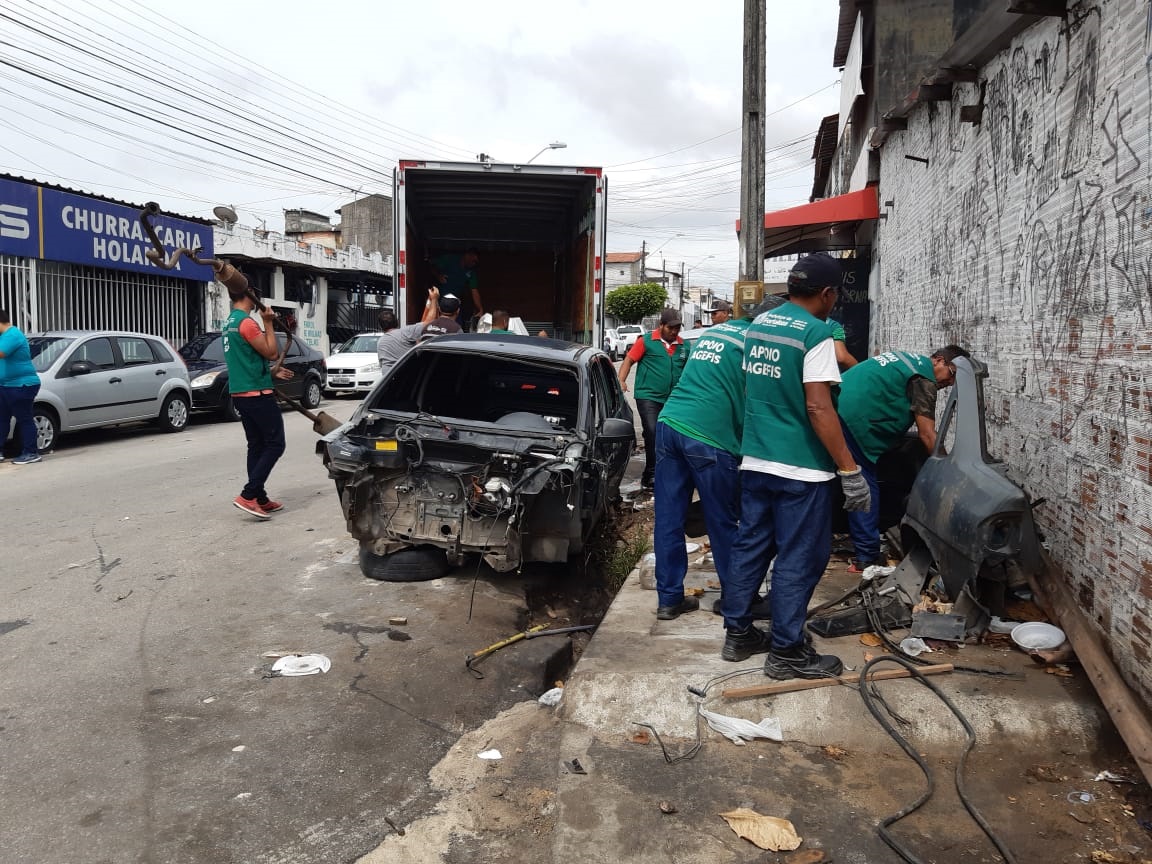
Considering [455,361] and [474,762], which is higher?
[455,361]

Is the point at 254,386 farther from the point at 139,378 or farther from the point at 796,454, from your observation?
the point at 139,378

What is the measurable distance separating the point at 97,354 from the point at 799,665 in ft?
38.0

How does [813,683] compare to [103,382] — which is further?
[103,382]

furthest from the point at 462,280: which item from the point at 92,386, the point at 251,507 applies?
the point at 251,507

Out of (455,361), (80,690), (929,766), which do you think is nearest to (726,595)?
(929,766)

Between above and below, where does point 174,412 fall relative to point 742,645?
above

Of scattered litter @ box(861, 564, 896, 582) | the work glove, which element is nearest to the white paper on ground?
the work glove

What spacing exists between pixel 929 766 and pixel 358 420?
3.96m

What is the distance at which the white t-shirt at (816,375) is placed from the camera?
148 inches

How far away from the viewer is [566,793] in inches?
127

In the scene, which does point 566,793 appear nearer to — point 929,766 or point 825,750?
point 825,750

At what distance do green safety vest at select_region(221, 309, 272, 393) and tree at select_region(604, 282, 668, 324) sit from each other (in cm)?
5998

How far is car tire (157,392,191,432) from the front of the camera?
1369 cm

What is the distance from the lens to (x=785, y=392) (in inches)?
153
